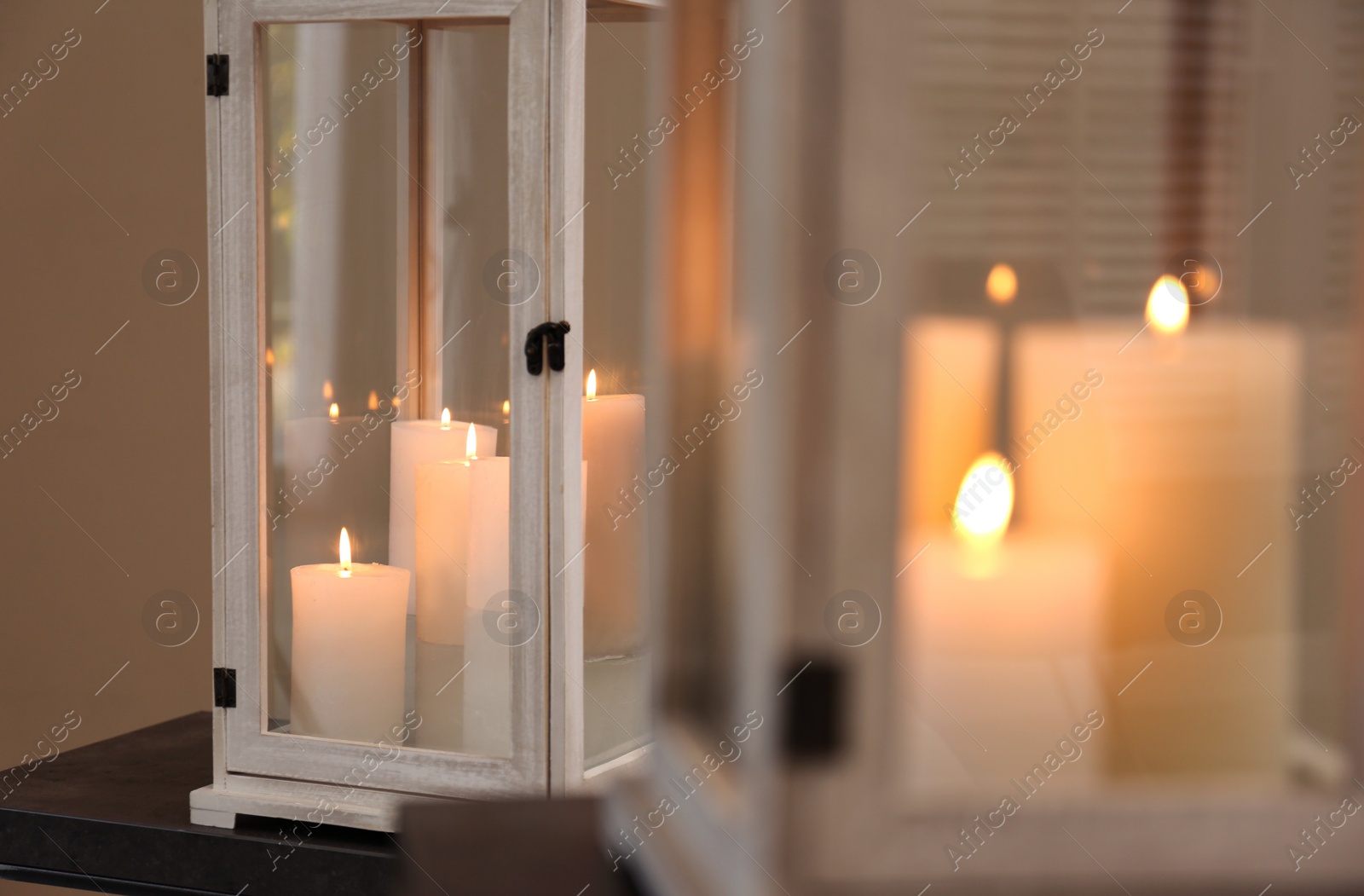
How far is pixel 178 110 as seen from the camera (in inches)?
75.9

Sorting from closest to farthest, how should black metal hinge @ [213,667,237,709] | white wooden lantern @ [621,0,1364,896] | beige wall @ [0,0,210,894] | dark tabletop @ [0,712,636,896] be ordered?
white wooden lantern @ [621,0,1364,896]
dark tabletop @ [0,712,636,896]
black metal hinge @ [213,667,237,709]
beige wall @ [0,0,210,894]

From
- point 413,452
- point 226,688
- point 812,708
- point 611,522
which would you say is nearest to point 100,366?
point 226,688

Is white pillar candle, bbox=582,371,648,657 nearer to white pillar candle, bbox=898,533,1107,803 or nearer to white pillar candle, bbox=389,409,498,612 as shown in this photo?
white pillar candle, bbox=389,409,498,612

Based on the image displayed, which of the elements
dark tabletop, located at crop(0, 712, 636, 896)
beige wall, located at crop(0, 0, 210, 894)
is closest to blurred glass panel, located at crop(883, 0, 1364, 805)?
dark tabletop, located at crop(0, 712, 636, 896)

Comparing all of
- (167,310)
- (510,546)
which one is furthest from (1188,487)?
(167,310)

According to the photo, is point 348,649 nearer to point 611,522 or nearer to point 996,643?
point 611,522

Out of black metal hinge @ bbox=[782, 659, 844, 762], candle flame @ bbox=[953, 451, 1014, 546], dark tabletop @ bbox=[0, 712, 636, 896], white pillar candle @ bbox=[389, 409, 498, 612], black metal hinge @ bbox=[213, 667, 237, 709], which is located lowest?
dark tabletop @ bbox=[0, 712, 636, 896]

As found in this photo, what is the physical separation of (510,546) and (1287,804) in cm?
79

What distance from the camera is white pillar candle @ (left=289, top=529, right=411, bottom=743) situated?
1.03 metres

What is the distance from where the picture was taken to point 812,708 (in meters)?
0.24

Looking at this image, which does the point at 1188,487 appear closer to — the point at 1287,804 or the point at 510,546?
the point at 1287,804

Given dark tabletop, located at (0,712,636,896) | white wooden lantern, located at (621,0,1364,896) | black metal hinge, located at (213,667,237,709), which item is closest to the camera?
white wooden lantern, located at (621,0,1364,896)

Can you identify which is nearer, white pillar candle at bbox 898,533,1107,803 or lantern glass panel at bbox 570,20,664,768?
white pillar candle at bbox 898,533,1107,803

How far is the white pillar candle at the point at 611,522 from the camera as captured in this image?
1044mm
